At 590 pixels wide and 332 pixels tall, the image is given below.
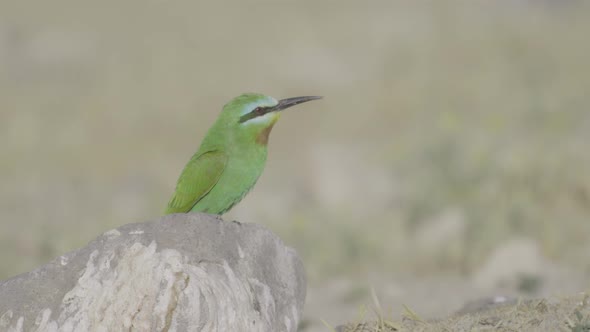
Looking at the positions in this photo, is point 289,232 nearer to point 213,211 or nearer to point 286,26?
point 213,211

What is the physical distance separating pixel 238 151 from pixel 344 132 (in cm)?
850

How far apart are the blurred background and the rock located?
5.93ft

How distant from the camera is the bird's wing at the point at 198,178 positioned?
448cm

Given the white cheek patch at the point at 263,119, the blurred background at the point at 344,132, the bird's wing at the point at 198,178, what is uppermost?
the blurred background at the point at 344,132

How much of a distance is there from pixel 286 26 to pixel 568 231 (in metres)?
9.51

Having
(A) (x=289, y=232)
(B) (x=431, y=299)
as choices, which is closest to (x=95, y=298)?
(B) (x=431, y=299)

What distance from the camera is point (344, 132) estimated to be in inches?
508

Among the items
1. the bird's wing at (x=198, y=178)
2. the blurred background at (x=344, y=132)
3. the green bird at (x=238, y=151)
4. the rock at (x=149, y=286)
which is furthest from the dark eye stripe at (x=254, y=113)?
the blurred background at (x=344, y=132)

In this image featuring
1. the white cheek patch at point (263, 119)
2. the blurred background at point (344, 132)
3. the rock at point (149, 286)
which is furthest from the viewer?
the blurred background at point (344, 132)

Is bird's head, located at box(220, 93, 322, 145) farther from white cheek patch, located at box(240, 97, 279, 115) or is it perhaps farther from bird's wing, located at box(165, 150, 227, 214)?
bird's wing, located at box(165, 150, 227, 214)

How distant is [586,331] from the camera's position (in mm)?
3627

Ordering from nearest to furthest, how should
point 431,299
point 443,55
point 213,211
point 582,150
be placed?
point 213,211 < point 431,299 < point 582,150 < point 443,55

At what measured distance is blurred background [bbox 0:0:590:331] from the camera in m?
7.66

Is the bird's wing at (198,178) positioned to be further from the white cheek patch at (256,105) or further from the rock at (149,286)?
the rock at (149,286)
